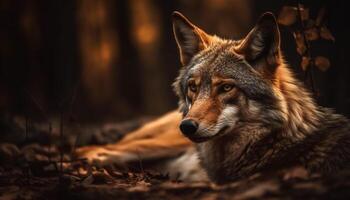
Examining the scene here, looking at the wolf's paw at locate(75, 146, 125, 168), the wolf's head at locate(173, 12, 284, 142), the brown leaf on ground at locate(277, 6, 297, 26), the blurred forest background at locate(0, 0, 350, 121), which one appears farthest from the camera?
the blurred forest background at locate(0, 0, 350, 121)

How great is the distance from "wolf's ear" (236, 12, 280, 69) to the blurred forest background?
19.8ft

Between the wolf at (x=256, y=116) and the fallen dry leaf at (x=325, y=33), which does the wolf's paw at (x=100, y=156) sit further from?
the fallen dry leaf at (x=325, y=33)

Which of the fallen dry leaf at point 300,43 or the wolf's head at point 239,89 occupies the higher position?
the fallen dry leaf at point 300,43

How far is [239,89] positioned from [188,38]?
1011 mm

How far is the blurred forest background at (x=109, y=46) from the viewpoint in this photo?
1086cm

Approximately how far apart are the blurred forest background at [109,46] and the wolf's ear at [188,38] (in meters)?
5.38

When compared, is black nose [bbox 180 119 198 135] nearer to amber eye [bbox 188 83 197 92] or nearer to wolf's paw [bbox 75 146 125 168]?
amber eye [bbox 188 83 197 92]

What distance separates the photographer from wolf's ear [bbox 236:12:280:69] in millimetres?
4223

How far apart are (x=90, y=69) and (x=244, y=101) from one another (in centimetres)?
867

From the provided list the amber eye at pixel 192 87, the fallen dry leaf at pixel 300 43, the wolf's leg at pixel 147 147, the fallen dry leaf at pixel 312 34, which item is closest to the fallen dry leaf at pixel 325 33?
the fallen dry leaf at pixel 312 34

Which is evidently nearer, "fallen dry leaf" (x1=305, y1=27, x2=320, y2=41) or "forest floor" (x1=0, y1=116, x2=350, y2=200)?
"forest floor" (x1=0, y1=116, x2=350, y2=200)

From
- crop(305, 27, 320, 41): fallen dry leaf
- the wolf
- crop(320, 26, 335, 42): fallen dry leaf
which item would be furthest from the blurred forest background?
the wolf

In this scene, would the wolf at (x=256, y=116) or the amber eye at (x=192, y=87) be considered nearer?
the wolf at (x=256, y=116)

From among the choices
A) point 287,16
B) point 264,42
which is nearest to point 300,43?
point 287,16
